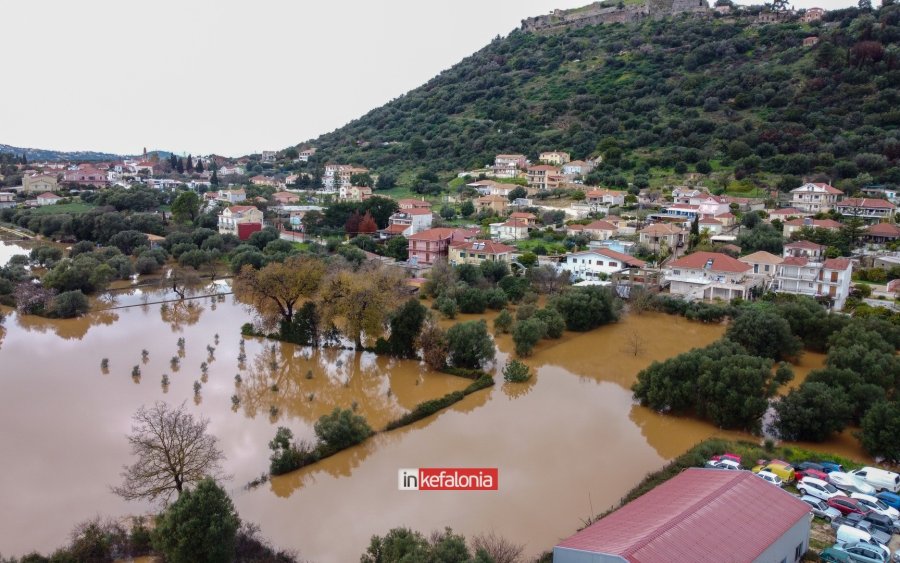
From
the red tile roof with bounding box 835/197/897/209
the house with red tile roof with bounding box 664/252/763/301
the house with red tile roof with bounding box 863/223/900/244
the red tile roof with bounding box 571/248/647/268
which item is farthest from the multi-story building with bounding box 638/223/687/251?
the red tile roof with bounding box 835/197/897/209

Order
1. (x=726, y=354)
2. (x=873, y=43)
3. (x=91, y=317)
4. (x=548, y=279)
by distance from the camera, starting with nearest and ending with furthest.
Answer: (x=726, y=354) → (x=91, y=317) → (x=548, y=279) → (x=873, y=43)

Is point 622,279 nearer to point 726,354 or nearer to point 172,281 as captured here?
point 726,354

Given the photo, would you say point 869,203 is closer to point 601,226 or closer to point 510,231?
point 601,226

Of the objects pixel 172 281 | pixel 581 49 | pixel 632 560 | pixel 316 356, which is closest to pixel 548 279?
pixel 316 356

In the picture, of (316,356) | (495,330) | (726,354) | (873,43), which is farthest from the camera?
(873,43)

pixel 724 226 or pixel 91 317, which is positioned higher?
pixel 724 226

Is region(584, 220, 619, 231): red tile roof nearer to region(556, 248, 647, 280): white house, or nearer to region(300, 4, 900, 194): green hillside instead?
region(556, 248, 647, 280): white house
